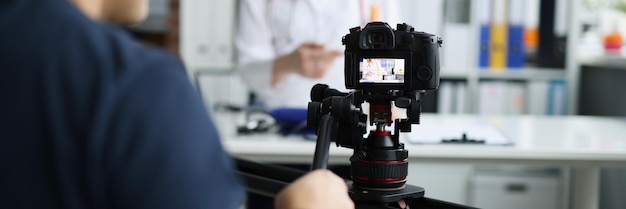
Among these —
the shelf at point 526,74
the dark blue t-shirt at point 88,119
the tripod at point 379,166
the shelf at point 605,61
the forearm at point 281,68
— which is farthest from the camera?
the shelf at point 526,74

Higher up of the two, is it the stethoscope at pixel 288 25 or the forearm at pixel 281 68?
the stethoscope at pixel 288 25

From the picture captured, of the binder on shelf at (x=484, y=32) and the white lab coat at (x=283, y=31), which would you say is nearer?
the white lab coat at (x=283, y=31)

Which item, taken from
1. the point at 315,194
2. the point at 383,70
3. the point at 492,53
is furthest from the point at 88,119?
the point at 492,53

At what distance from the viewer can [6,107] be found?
0.55 m

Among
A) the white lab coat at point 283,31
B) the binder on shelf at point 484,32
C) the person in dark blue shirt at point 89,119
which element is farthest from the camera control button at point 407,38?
the binder on shelf at point 484,32

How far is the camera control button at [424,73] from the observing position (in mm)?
1027

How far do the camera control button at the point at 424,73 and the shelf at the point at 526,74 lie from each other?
3049 millimetres

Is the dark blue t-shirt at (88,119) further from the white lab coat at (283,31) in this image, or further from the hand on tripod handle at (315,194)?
the white lab coat at (283,31)

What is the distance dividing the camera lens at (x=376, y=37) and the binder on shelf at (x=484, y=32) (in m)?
2.96

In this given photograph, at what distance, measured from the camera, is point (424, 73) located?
1.03m

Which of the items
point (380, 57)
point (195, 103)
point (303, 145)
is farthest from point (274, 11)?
point (195, 103)

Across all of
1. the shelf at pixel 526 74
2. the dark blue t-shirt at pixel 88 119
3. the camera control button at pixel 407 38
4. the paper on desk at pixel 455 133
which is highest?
the camera control button at pixel 407 38

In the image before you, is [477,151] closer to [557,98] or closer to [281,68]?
[281,68]

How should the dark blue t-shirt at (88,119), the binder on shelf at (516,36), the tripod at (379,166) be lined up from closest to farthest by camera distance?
the dark blue t-shirt at (88,119), the tripod at (379,166), the binder on shelf at (516,36)
